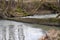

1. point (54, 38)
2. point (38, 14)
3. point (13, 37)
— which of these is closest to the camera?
point (54, 38)

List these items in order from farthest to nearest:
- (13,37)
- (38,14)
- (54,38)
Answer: (38,14) < (13,37) < (54,38)

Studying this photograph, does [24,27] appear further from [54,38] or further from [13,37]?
[54,38]

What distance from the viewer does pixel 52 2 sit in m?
2.52

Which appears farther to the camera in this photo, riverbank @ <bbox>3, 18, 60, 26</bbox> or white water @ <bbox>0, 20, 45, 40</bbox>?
riverbank @ <bbox>3, 18, 60, 26</bbox>

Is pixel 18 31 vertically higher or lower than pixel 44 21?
lower

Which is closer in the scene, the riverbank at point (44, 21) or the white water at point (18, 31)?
the white water at point (18, 31)

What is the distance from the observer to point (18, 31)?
238cm

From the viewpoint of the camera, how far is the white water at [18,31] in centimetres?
224

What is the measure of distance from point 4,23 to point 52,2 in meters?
0.78

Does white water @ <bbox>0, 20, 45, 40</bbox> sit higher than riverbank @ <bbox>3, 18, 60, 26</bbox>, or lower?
lower

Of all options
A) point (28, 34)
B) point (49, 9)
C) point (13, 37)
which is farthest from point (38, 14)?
point (13, 37)

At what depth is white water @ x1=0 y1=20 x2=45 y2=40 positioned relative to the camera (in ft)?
7.34

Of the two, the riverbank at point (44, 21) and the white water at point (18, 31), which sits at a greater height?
the riverbank at point (44, 21)

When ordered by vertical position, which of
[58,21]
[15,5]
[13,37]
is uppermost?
[15,5]
